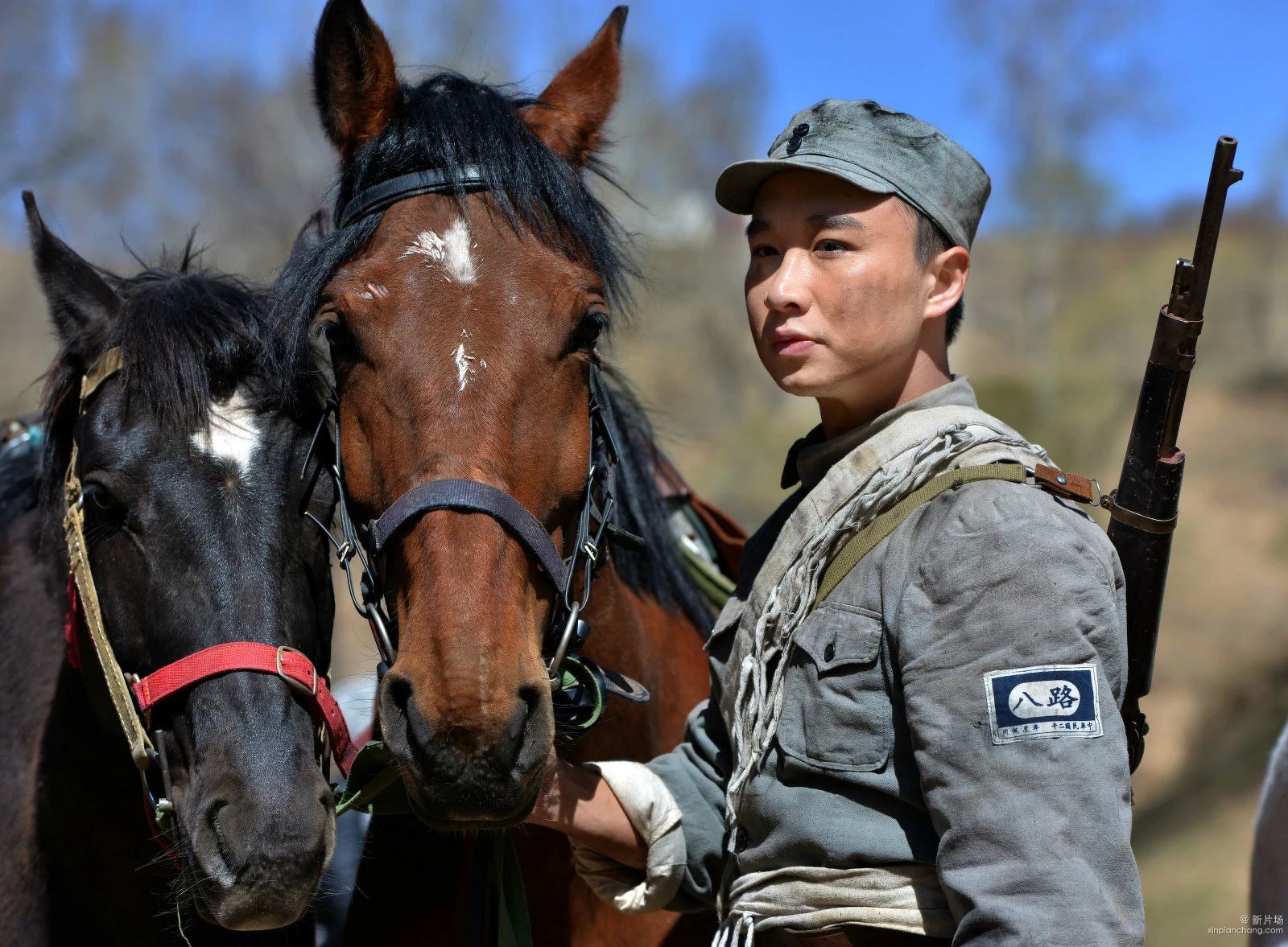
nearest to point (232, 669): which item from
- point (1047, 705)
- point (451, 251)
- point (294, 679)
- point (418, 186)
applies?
point (294, 679)

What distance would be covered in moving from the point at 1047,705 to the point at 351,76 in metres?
1.71

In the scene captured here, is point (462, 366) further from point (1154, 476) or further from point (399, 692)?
point (1154, 476)

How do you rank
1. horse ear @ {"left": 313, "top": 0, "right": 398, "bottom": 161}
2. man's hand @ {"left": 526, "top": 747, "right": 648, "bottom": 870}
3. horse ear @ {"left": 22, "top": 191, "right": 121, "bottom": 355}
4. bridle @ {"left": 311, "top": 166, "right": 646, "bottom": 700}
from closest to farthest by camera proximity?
1. bridle @ {"left": 311, "top": 166, "right": 646, "bottom": 700}
2. man's hand @ {"left": 526, "top": 747, "right": 648, "bottom": 870}
3. horse ear @ {"left": 313, "top": 0, "right": 398, "bottom": 161}
4. horse ear @ {"left": 22, "top": 191, "right": 121, "bottom": 355}

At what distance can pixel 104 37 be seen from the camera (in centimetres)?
3306

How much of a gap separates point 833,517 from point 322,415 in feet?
3.27

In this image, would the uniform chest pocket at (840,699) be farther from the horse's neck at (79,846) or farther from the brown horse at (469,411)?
the horse's neck at (79,846)

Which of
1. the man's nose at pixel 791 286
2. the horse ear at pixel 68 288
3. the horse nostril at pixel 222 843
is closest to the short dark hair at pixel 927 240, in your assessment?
the man's nose at pixel 791 286

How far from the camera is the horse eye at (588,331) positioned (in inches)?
82.1

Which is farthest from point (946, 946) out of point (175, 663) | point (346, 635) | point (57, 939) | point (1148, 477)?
point (346, 635)

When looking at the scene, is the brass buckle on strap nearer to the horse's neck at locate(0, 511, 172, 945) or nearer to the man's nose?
the horse's neck at locate(0, 511, 172, 945)

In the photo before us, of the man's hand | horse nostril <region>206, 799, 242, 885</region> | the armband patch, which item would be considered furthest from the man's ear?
horse nostril <region>206, 799, 242, 885</region>

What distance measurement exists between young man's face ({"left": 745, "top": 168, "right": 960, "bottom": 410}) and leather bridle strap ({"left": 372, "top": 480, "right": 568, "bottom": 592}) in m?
0.53

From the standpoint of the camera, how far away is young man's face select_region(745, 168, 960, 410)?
6.45ft

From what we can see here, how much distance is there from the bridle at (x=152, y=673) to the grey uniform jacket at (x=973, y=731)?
0.83 metres
